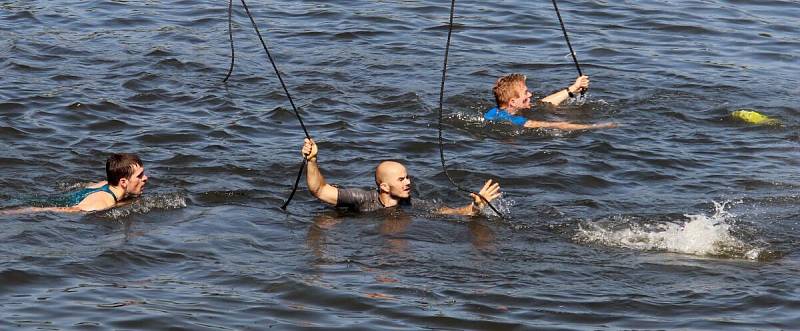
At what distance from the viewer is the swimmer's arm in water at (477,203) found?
10.9 meters

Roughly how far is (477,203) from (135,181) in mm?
2964

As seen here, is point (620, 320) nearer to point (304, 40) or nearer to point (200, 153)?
point (200, 153)

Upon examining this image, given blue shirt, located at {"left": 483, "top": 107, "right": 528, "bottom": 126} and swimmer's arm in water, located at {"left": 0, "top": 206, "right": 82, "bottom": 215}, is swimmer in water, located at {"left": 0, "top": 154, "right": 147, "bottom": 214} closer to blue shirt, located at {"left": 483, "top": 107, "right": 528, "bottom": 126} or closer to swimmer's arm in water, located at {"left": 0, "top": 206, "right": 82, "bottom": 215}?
swimmer's arm in water, located at {"left": 0, "top": 206, "right": 82, "bottom": 215}

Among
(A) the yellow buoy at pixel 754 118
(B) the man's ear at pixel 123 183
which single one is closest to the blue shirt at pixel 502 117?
(A) the yellow buoy at pixel 754 118

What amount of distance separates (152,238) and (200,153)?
3.11m

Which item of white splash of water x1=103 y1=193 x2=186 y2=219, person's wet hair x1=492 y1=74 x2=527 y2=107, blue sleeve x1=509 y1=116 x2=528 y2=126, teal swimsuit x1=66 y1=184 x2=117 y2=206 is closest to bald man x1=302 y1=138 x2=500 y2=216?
white splash of water x1=103 y1=193 x2=186 y2=219

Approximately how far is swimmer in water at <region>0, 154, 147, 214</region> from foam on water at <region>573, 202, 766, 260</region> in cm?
381

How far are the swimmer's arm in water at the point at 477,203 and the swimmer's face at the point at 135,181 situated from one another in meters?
2.61

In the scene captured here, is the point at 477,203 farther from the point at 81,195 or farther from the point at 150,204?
the point at 81,195

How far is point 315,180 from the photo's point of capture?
11.2 meters

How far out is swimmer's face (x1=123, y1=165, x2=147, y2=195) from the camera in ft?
37.8

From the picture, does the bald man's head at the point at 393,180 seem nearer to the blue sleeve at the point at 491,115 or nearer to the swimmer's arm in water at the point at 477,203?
the swimmer's arm in water at the point at 477,203

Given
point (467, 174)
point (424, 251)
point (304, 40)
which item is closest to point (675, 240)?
point (424, 251)

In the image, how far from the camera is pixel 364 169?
43.5 ft
